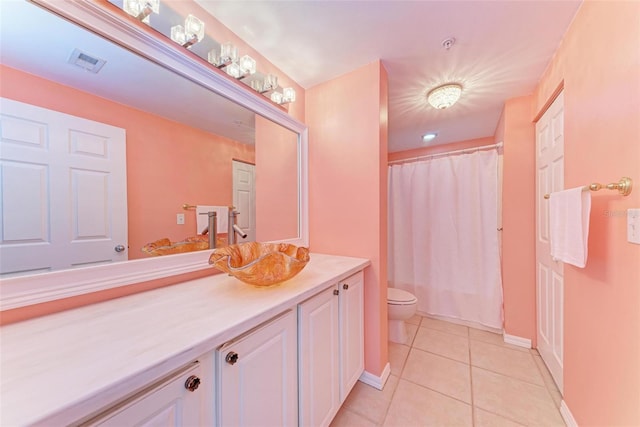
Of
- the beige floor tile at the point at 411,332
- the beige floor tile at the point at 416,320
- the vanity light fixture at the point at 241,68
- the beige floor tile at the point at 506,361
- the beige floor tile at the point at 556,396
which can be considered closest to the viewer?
the vanity light fixture at the point at 241,68

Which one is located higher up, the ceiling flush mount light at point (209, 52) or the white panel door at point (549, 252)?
the ceiling flush mount light at point (209, 52)

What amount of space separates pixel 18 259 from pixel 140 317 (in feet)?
1.36

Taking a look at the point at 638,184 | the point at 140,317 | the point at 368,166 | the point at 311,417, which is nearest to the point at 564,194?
the point at 638,184

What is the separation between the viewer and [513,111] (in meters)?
1.87

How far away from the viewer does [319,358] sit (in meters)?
1.03

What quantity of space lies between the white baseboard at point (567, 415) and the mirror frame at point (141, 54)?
2066 mm

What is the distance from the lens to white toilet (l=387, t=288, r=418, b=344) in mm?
1878

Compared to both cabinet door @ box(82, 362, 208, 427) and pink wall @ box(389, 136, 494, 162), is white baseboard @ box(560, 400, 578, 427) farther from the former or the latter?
pink wall @ box(389, 136, 494, 162)

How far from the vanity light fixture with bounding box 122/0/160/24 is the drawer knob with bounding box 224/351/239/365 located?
1.30 meters

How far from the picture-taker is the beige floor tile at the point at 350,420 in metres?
1.20

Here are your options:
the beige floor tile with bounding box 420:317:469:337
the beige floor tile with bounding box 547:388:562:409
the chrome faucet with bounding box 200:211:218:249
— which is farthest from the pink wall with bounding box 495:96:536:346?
the chrome faucet with bounding box 200:211:218:249

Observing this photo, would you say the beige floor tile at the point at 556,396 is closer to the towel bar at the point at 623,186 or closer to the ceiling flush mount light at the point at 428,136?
the towel bar at the point at 623,186

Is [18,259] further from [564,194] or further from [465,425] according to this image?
[564,194]

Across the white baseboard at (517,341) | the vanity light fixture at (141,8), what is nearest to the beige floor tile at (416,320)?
the white baseboard at (517,341)
